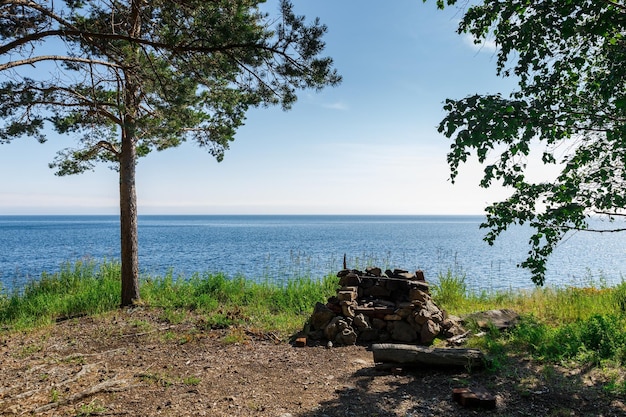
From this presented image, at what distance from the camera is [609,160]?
5859 mm

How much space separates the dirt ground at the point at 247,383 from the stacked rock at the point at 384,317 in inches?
17.9

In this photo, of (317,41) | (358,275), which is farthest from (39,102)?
(358,275)

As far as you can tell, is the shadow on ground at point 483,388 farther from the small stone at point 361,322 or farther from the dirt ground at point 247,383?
the small stone at point 361,322

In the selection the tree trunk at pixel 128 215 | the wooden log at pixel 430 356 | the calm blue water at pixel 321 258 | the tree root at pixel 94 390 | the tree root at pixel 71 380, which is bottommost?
the calm blue water at pixel 321 258

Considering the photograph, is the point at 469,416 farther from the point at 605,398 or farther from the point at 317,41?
the point at 317,41

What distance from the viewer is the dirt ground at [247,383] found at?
4371 mm

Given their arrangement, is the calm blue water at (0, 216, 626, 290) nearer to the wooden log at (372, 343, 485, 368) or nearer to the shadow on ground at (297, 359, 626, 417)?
the wooden log at (372, 343, 485, 368)

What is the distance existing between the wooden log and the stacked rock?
1628mm

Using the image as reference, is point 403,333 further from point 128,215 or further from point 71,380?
point 128,215

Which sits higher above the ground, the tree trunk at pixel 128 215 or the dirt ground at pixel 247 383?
the tree trunk at pixel 128 215

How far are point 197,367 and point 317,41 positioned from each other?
17.0ft

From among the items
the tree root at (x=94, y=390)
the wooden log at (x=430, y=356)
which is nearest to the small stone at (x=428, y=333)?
the wooden log at (x=430, y=356)

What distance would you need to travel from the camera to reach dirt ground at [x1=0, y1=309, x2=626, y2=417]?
14.3ft

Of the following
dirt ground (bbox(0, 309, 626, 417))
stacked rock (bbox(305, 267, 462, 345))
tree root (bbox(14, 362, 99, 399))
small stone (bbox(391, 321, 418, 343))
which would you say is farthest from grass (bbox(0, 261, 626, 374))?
tree root (bbox(14, 362, 99, 399))
